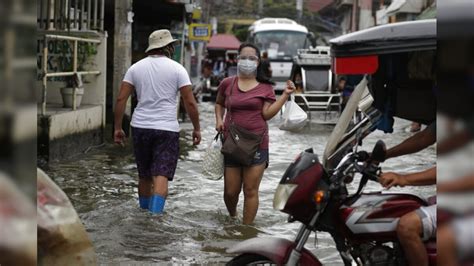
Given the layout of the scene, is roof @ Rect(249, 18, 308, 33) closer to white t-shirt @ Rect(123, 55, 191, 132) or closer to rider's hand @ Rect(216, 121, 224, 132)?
rider's hand @ Rect(216, 121, 224, 132)

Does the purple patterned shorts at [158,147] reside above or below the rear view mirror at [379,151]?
below

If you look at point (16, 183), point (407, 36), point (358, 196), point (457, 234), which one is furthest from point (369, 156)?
point (16, 183)

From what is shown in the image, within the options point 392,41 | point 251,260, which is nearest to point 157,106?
point 251,260

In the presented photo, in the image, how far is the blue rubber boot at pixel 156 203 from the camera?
258 inches

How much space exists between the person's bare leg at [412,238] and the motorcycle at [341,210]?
0.05 meters

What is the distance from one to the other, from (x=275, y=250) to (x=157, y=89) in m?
2.82

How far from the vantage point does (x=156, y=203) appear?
661 cm

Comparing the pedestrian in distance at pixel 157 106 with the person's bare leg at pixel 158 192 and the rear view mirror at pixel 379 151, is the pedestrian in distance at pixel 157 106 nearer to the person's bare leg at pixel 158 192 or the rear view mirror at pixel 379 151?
the person's bare leg at pixel 158 192

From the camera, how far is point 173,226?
6.86 meters

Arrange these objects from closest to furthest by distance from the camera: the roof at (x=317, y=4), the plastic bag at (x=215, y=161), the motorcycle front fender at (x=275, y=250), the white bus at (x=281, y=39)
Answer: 1. the motorcycle front fender at (x=275, y=250)
2. the plastic bag at (x=215, y=161)
3. the white bus at (x=281, y=39)
4. the roof at (x=317, y=4)

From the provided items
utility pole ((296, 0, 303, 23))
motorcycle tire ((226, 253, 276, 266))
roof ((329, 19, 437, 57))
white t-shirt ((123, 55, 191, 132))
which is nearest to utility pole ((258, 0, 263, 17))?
utility pole ((296, 0, 303, 23))

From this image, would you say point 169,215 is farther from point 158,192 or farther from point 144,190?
point 158,192

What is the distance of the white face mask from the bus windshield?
27796 mm

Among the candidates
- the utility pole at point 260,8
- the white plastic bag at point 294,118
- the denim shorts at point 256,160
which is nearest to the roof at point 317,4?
the utility pole at point 260,8
